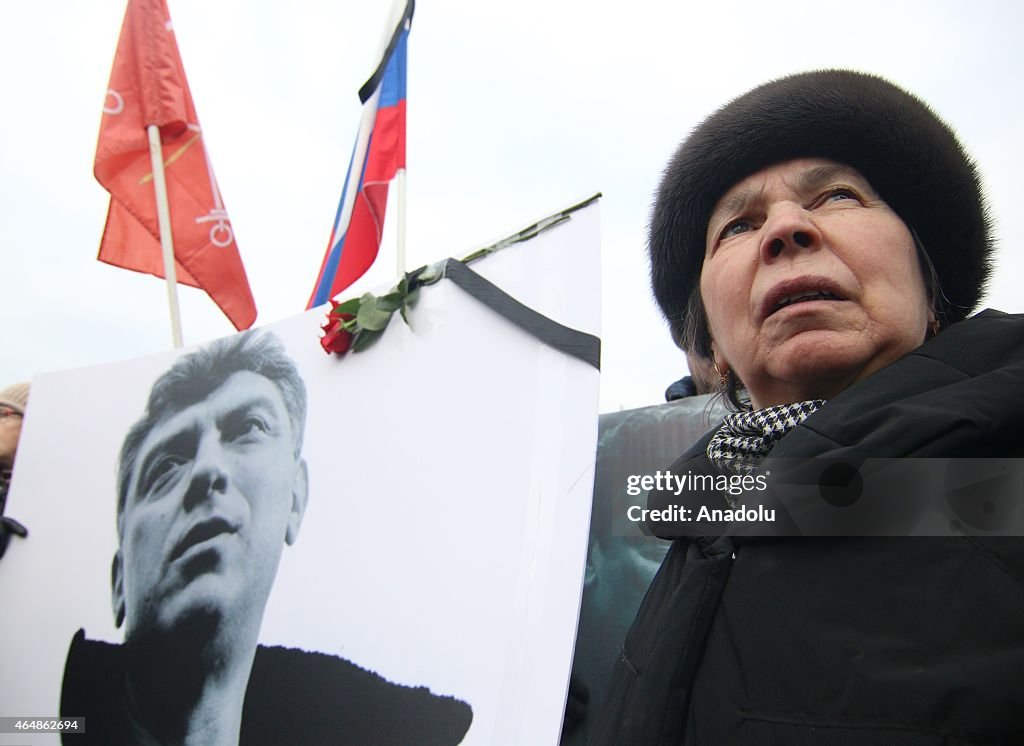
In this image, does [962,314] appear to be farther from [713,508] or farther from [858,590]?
[858,590]

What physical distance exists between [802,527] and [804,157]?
634mm

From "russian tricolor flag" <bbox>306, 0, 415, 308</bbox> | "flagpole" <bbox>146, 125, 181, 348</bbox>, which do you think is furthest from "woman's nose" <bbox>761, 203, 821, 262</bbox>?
"flagpole" <bbox>146, 125, 181, 348</bbox>

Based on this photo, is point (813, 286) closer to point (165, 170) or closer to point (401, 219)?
point (401, 219)

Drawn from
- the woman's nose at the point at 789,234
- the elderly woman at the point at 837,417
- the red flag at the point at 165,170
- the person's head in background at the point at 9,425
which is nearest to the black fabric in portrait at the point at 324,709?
the elderly woman at the point at 837,417

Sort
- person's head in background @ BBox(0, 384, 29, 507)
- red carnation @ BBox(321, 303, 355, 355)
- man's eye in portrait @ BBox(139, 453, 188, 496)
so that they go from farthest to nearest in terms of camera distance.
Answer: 1. person's head in background @ BBox(0, 384, 29, 507)
2. man's eye in portrait @ BBox(139, 453, 188, 496)
3. red carnation @ BBox(321, 303, 355, 355)

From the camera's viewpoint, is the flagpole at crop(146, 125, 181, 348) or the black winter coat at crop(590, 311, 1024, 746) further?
the flagpole at crop(146, 125, 181, 348)

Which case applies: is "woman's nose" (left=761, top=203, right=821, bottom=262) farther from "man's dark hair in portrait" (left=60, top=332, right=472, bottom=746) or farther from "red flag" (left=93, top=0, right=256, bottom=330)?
"red flag" (left=93, top=0, right=256, bottom=330)

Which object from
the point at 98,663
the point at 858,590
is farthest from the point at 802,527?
the point at 98,663

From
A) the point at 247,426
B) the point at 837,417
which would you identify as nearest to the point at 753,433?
the point at 837,417

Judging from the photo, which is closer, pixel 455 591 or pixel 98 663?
pixel 455 591

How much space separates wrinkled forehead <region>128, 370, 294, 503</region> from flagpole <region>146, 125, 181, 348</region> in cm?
56

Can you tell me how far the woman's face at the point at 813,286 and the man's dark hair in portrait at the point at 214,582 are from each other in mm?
794

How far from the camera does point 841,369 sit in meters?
0.81

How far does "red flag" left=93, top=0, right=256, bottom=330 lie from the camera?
2.70 m
